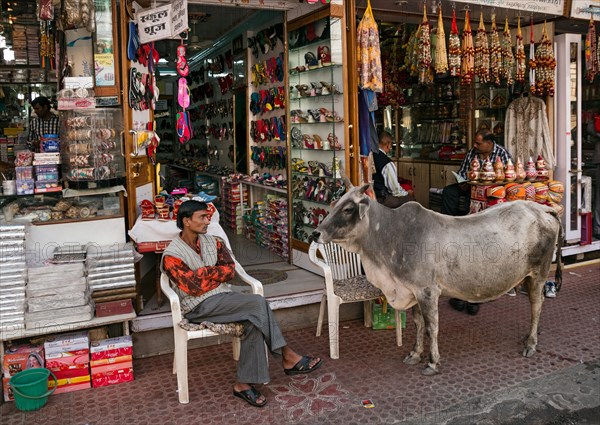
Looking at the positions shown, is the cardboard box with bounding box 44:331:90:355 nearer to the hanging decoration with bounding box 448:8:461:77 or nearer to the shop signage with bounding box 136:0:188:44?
the shop signage with bounding box 136:0:188:44

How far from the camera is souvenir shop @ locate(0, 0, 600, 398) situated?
4.54 m

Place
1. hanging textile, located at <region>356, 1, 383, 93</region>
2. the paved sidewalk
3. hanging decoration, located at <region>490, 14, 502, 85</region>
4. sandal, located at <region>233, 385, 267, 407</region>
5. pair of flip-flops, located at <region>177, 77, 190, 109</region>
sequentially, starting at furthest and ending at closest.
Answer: hanging decoration, located at <region>490, 14, 502, 85</region>, hanging textile, located at <region>356, 1, 383, 93</region>, pair of flip-flops, located at <region>177, 77, 190, 109</region>, sandal, located at <region>233, 385, 267, 407</region>, the paved sidewalk

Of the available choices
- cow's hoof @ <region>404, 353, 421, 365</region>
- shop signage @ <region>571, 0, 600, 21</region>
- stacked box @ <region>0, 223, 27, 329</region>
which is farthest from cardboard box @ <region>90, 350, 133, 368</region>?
shop signage @ <region>571, 0, 600, 21</region>

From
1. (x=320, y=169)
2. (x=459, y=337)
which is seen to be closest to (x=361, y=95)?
(x=320, y=169)

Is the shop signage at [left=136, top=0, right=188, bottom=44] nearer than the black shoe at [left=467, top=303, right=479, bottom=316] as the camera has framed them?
Yes

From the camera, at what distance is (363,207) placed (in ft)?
14.1

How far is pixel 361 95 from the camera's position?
589 centimetres

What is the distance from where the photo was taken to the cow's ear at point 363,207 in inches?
169

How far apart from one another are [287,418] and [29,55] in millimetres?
6115

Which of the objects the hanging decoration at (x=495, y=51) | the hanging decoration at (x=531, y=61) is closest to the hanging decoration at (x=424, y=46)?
the hanging decoration at (x=495, y=51)

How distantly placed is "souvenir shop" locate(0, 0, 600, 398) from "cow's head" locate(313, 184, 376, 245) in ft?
4.44

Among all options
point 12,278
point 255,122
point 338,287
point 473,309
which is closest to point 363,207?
point 338,287

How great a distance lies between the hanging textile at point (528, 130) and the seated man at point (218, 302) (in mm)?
4323

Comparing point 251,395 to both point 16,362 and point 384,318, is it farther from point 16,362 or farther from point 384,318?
point 384,318
